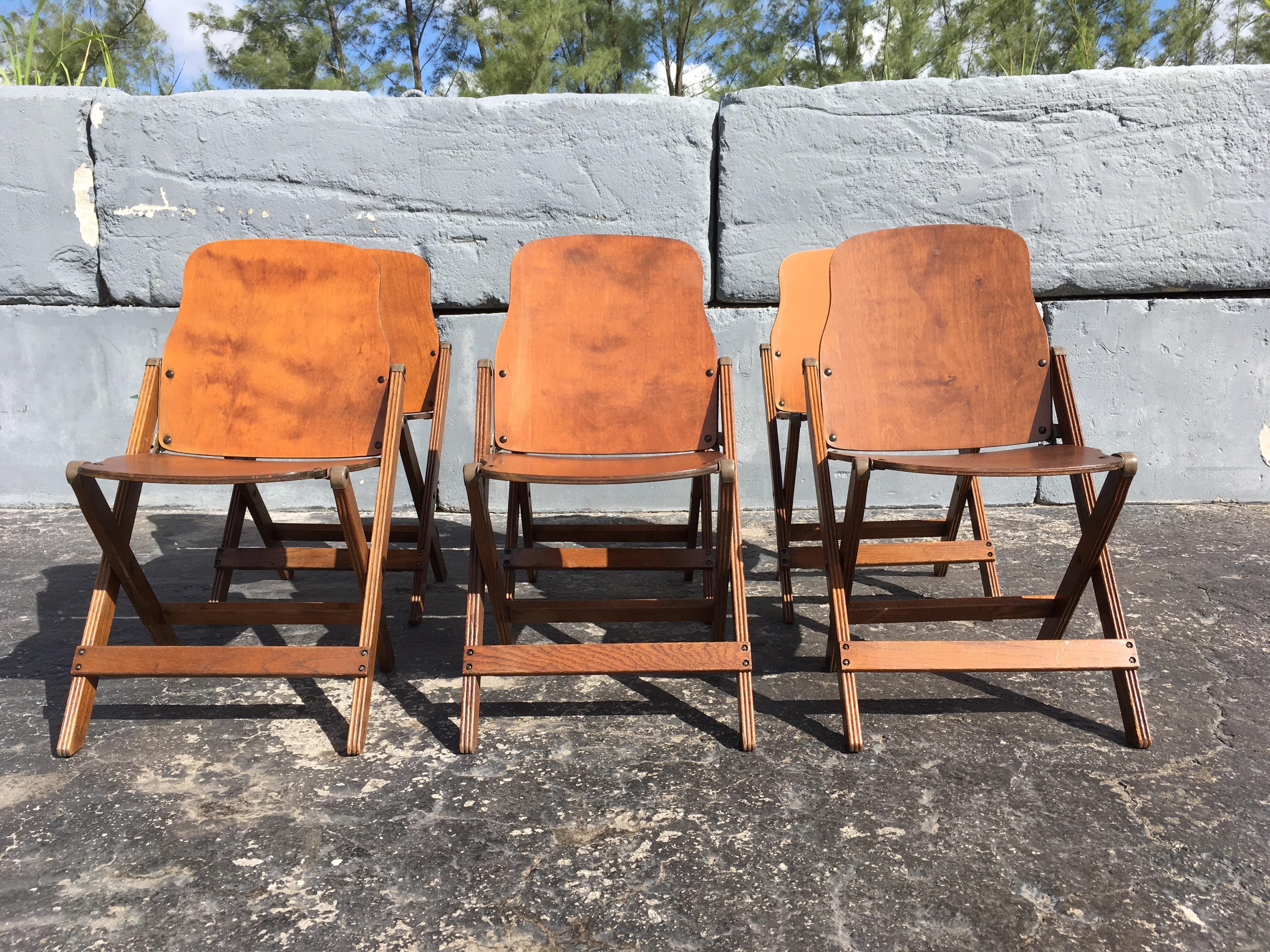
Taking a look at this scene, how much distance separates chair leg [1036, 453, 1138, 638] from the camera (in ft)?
6.29

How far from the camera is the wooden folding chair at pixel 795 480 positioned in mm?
2812

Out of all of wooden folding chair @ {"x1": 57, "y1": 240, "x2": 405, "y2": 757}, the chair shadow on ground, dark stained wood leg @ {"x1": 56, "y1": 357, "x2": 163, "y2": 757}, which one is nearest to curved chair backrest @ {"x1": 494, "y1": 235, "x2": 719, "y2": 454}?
wooden folding chair @ {"x1": 57, "y1": 240, "x2": 405, "y2": 757}

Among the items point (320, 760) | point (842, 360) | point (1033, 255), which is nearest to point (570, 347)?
point (842, 360)

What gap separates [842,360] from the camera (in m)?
2.41

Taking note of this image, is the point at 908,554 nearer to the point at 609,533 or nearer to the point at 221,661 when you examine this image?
the point at 609,533

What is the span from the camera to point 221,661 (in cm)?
200

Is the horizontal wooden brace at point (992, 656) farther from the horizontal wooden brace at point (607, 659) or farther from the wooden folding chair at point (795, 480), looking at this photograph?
the wooden folding chair at point (795, 480)

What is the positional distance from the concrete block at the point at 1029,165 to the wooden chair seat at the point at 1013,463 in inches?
85.7

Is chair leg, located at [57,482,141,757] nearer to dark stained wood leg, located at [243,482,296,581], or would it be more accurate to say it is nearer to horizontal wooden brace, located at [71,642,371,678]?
horizontal wooden brace, located at [71,642,371,678]

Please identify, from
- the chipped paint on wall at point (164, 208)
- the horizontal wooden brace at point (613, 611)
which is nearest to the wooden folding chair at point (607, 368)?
the horizontal wooden brace at point (613, 611)

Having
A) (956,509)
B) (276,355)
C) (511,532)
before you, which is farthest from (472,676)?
(956,509)

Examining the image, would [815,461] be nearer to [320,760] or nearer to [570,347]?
[570,347]

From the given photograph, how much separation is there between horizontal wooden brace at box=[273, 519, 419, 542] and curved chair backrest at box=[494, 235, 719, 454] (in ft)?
2.31

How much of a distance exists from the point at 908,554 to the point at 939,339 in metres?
0.74
